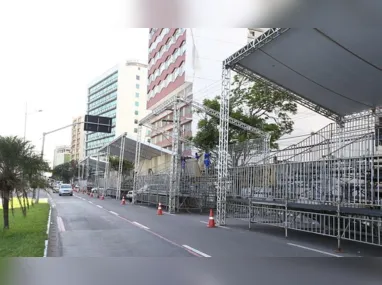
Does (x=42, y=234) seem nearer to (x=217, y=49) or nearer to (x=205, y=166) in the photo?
(x=205, y=166)

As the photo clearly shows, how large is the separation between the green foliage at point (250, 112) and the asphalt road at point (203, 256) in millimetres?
13244

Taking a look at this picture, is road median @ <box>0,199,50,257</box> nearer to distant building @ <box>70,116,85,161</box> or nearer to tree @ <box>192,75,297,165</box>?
tree @ <box>192,75,297,165</box>

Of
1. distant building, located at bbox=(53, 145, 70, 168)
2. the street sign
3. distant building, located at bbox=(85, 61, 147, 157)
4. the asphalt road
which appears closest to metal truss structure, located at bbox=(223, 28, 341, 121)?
the asphalt road

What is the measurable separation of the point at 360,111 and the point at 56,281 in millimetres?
16092

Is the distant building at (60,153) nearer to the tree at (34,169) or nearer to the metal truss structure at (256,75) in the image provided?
the metal truss structure at (256,75)

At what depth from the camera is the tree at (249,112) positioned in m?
27.6

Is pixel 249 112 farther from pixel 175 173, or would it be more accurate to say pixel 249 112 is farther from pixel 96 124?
pixel 96 124

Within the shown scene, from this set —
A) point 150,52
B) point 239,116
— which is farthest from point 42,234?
point 150,52

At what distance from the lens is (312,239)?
12.8 meters

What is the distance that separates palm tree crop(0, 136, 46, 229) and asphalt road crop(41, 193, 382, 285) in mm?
1921

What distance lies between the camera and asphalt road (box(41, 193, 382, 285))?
670cm

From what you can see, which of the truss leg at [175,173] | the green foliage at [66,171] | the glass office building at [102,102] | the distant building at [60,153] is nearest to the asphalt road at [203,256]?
the truss leg at [175,173]

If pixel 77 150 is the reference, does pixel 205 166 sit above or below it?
below
